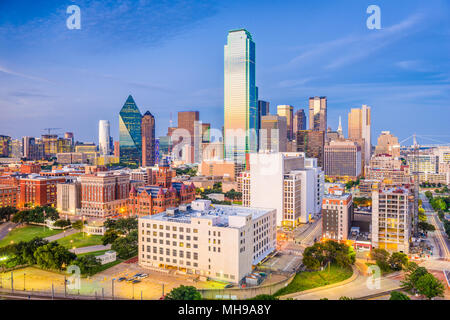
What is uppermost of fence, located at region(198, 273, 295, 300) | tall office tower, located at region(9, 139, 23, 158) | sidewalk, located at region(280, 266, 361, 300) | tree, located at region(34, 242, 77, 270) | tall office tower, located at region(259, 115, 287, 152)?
tall office tower, located at region(259, 115, 287, 152)

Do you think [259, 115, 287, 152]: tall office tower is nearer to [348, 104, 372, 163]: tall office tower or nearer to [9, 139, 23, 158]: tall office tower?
[348, 104, 372, 163]: tall office tower

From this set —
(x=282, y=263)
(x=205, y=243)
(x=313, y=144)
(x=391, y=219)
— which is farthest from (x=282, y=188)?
(x=313, y=144)

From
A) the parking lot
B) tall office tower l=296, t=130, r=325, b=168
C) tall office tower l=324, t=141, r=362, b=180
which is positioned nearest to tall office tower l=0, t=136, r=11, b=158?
the parking lot

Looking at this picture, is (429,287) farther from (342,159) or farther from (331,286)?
(342,159)

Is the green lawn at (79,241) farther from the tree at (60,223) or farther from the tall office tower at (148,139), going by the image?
the tall office tower at (148,139)

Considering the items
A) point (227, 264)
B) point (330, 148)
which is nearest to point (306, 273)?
point (227, 264)
